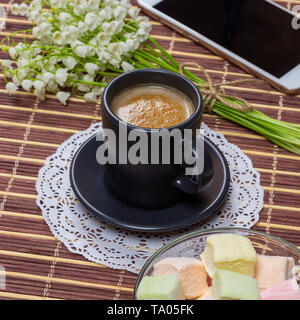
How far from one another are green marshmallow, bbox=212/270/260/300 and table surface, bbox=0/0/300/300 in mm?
216

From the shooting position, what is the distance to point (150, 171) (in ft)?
3.05

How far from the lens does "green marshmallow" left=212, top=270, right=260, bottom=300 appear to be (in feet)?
2.39

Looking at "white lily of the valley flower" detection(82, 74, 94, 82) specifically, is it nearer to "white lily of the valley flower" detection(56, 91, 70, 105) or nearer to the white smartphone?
"white lily of the valley flower" detection(56, 91, 70, 105)

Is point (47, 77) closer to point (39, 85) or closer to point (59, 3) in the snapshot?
point (39, 85)

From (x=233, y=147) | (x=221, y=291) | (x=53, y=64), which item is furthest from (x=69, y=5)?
(x=221, y=291)

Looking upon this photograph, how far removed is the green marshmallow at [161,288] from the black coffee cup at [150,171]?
22 cm

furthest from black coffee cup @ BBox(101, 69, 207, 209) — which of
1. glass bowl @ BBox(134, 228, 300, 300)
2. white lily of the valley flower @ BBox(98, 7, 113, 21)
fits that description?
white lily of the valley flower @ BBox(98, 7, 113, 21)

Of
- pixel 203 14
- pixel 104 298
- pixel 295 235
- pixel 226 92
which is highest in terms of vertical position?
pixel 203 14

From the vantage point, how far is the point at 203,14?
1393 mm

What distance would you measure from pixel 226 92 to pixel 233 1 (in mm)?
302

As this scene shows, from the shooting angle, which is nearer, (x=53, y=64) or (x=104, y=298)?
(x=104, y=298)

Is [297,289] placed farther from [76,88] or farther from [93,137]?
[76,88]
